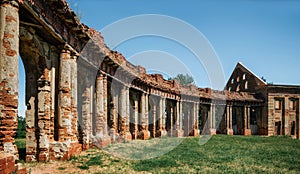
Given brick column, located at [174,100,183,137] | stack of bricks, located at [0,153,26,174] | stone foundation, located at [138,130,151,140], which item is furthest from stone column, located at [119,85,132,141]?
stack of bricks, located at [0,153,26,174]

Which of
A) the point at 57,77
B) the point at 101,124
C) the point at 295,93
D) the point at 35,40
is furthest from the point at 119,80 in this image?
the point at 295,93

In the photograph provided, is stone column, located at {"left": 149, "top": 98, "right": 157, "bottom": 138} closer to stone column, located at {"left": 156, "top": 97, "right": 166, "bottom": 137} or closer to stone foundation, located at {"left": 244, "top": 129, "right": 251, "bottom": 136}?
stone column, located at {"left": 156, "top": 97, "right": 166, "bottom": 137}

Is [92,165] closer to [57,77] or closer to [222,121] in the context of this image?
[57,77]

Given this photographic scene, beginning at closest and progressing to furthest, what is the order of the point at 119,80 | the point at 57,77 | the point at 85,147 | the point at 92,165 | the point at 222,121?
the point at 92,165 → the point at 57,77 → the point at 85,147 → the point at 119,80 → the point at 222,121

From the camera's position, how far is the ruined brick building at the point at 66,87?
8.49m

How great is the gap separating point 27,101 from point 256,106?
111 feet

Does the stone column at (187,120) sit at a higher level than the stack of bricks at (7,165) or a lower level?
lower

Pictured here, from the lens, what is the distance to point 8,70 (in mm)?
8359

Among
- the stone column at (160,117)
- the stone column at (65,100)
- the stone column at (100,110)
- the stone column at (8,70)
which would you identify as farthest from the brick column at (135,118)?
the stone column at (8,70)

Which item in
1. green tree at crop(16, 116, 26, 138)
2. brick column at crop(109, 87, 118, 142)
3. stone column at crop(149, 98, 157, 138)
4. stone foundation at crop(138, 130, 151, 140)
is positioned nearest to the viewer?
brick column at crop(109, 87, 118, 142)

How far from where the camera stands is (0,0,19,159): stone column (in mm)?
8266

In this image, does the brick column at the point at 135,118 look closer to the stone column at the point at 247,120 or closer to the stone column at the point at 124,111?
the stone column at the point at 124,111

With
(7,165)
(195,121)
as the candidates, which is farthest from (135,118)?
(7,165)

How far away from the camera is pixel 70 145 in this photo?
1267 centimetres
